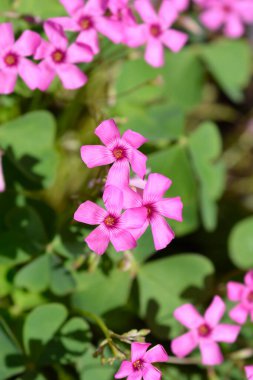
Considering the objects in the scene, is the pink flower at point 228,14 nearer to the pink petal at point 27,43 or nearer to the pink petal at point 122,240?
the pink petal at point 27,43

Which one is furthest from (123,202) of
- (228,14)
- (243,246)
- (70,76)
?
(228,14)

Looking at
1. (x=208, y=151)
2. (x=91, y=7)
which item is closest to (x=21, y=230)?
(x=91, y=7)

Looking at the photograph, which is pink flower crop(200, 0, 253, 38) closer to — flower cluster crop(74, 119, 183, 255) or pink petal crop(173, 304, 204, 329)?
flower cluster crop(74, 119, 183, 255)

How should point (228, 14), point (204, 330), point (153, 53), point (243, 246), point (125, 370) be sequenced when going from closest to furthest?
point (125, 370) < point (204, 330) < point (153, 53) < point (243, 246) < point (228, 14)

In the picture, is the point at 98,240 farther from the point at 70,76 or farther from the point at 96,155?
the point at 70,76

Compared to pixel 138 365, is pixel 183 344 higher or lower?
lower

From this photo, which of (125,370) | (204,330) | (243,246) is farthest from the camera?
(243,246)

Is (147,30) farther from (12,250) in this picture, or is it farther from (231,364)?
(231,364)
